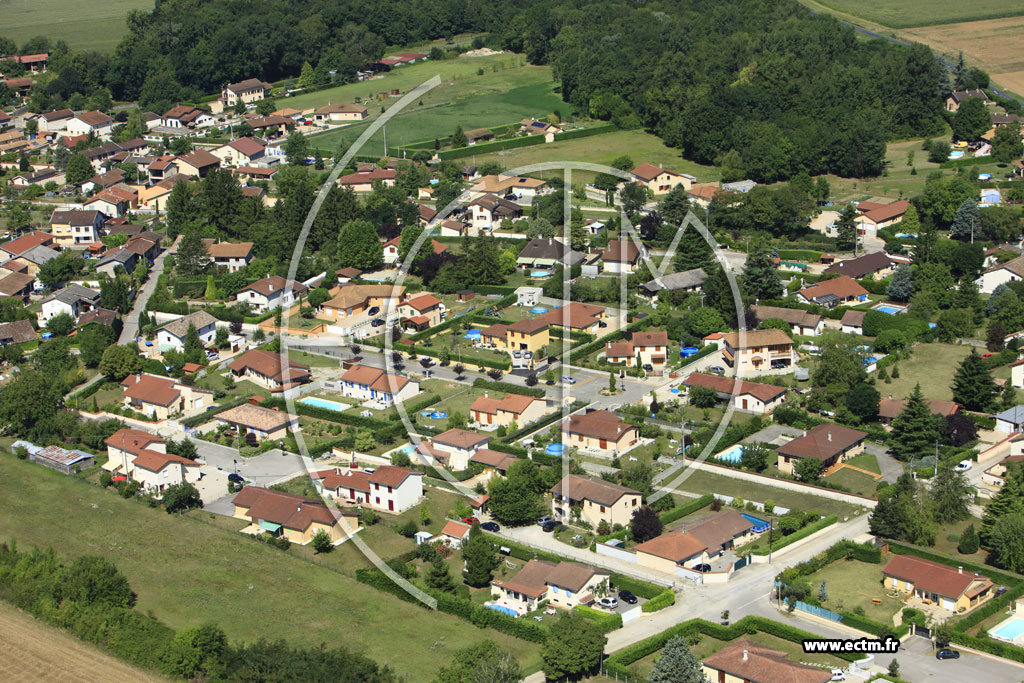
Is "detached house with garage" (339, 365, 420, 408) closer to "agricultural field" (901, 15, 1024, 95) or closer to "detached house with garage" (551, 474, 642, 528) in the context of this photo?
"detached house with garage" (551, 474, 642, 528)

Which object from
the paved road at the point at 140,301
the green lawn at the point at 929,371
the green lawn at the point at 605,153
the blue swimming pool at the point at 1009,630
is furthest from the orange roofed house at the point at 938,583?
the green lawn at the point at 605,153

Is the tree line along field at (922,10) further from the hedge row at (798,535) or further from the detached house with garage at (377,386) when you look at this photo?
the hedge row at (798,535)

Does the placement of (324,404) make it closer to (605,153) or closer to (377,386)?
(377,386)

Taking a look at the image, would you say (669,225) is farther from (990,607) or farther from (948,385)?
(990,607)

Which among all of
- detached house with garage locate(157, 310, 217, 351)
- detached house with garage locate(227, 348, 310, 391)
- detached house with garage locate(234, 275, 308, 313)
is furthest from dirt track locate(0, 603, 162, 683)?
detached house with garage locate(234, 275, 308, 313)

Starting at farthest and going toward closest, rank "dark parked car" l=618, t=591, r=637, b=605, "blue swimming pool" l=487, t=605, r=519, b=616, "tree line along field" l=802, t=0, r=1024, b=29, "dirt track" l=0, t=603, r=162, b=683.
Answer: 1. "tree line along field" l=802, t=0, r=1024, b=29
2. "dark parked car" l=618, t=591, r=637, b=605
3. "blue swimming pool" l=487, t=605, r=519, b=616
4. "dirt track" l=0, t=603, r=162, b=683
